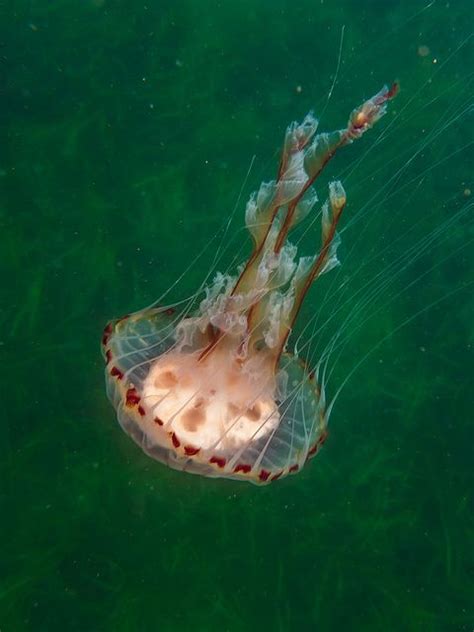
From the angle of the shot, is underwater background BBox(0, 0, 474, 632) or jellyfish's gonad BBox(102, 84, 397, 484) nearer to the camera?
jellyfish's gonad BBox(102, 84, 397, 484)

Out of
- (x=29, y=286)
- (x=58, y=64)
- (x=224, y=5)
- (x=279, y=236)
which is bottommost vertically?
(x=279, y=236)

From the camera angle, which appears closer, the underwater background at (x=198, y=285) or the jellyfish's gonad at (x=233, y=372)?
the jellyfish's gonad at (x=233, y=372)

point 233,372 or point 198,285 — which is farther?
point 198,285

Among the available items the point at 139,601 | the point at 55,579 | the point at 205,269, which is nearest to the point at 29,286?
the point at 205,269

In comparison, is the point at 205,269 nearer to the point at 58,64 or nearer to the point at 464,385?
the point at 58,64
